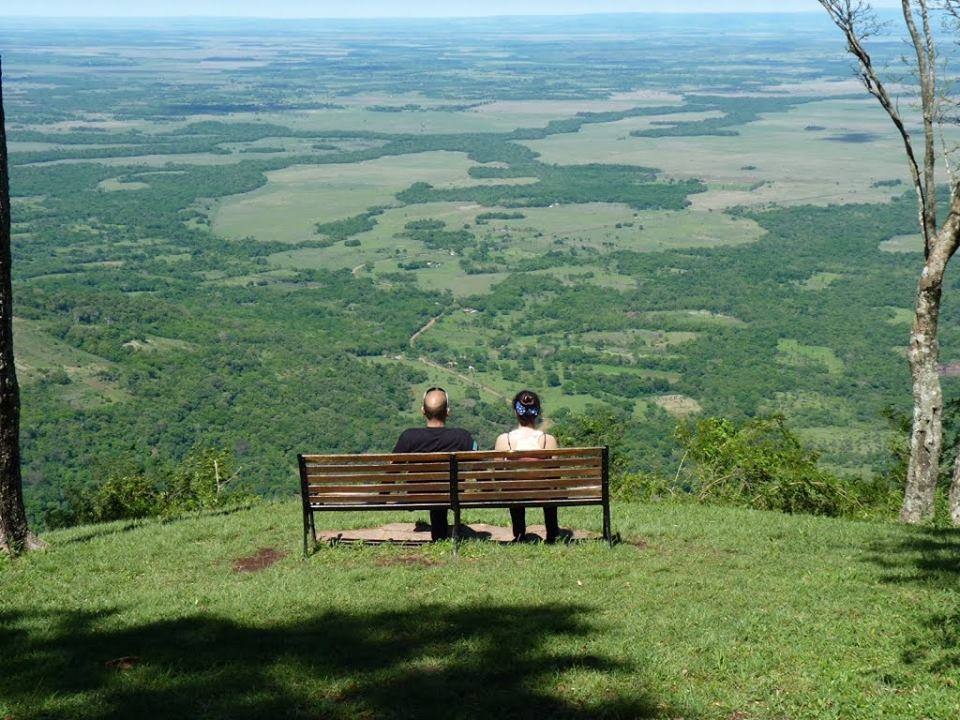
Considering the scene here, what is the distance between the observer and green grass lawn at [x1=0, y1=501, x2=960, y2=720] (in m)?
5.46

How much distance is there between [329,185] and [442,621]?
13459 centimetres

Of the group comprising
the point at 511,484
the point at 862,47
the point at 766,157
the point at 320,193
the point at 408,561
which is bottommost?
the point at 320,193

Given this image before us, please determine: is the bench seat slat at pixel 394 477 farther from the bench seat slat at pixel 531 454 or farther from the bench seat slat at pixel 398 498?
the bench seat slat at pixel 531 454

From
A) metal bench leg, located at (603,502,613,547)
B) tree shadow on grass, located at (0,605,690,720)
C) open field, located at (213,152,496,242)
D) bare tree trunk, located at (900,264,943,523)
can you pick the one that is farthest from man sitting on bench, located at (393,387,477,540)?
open field, located at (213,152,496,242)

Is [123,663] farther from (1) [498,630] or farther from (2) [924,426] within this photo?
(2) [924,426]

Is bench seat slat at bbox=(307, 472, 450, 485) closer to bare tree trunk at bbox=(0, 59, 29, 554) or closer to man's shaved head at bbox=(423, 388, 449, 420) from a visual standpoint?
man's shaved head at bbox=(423, 388, 449, 420)

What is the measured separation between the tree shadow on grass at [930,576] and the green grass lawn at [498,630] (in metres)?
0.02

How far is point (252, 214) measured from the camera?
12050cm

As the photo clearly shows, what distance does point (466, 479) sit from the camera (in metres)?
8.52

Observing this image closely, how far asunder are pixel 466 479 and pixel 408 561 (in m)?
0.76

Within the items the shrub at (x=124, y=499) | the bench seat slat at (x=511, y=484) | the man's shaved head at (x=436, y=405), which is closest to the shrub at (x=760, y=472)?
the bench seat slat at (x=511, y=484)

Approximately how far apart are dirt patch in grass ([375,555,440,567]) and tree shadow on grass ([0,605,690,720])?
1.24 metres

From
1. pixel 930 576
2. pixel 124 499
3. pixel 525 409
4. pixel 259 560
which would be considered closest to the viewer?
pixel 930 576

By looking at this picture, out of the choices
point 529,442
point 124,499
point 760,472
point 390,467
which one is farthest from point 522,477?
point 124,499
